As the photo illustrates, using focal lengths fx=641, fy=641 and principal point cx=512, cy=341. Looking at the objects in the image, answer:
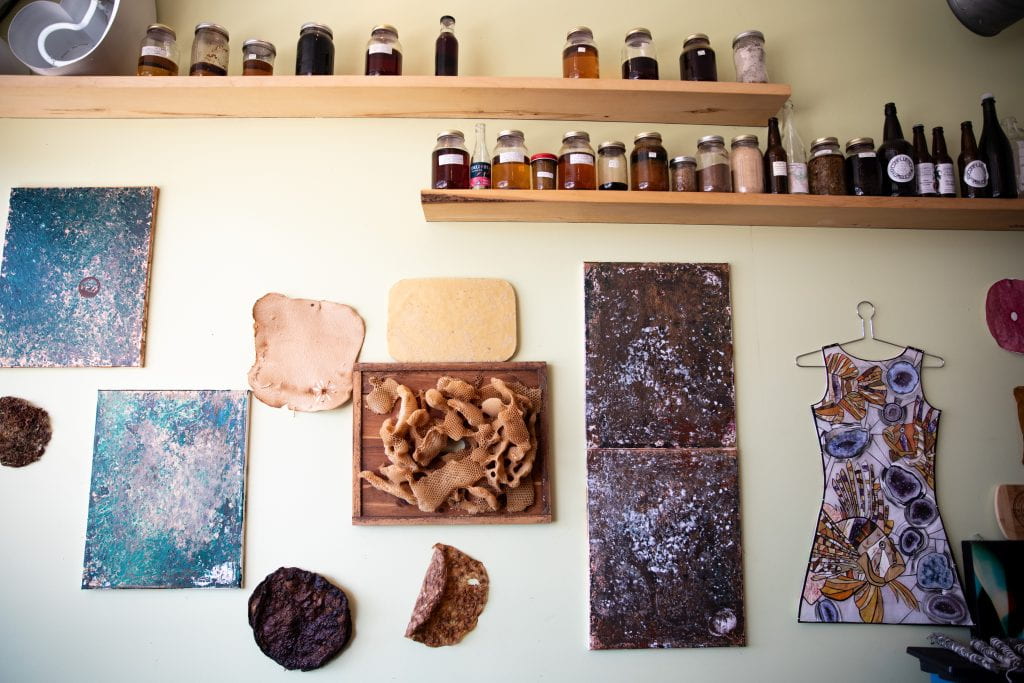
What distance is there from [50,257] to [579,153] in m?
1.33

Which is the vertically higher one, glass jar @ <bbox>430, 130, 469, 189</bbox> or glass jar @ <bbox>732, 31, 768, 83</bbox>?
glass jar @ <bbox>732, 31, 768, 83</bbox>

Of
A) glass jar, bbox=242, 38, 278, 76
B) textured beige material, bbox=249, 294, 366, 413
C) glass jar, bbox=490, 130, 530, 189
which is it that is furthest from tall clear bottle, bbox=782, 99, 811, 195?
glass jar, bbox=242, 38, 278, 76

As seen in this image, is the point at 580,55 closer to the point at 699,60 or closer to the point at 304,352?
the point at 699,60

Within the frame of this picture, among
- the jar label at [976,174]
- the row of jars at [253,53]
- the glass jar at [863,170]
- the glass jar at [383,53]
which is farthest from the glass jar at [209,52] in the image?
the jar label at [976,174]

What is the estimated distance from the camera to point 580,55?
5.24 ft

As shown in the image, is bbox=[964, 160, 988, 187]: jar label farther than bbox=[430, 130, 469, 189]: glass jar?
Yes

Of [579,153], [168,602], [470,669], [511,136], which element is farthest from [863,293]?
[168,602]

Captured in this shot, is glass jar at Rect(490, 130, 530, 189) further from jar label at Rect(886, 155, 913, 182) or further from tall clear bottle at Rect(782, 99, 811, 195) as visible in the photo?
jar label at Rect(886, 155, 913, 182)

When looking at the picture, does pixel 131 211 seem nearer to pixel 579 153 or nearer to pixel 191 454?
pixel 191 454

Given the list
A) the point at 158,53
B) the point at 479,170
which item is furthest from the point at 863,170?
the point at 158,53

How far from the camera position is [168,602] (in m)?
1.49

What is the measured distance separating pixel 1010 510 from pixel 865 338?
543 mm

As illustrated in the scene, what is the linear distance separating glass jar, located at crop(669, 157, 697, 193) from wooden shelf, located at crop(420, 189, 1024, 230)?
0.06m

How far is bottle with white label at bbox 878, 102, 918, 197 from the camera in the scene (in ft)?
5.26
